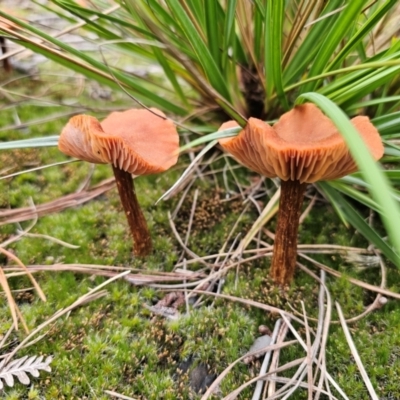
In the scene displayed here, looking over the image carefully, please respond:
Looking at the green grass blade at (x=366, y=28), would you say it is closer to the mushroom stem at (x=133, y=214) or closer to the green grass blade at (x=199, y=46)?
the green grass blade at (x=199, y=46)

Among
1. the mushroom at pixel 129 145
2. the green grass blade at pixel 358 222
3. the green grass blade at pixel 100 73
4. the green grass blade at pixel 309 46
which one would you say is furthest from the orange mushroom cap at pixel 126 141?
the green grass blade at pixel 358 222

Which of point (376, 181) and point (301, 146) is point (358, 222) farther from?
point (376, 181)

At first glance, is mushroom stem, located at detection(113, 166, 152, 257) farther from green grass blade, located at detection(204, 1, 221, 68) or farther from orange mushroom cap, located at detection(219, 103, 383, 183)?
green grass blade, located at detection(204, 1, 221, 68)

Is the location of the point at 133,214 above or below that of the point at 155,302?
above

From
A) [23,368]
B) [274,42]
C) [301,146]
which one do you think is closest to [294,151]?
[301,146]

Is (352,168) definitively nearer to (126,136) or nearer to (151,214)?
(126,136)

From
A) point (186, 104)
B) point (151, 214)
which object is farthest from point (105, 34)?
point (151, 214)

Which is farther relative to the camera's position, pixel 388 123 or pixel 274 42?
pixel 388 123

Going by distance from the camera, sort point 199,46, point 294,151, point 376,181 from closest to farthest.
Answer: point 376,181 < point 294,151 < point 199,46
